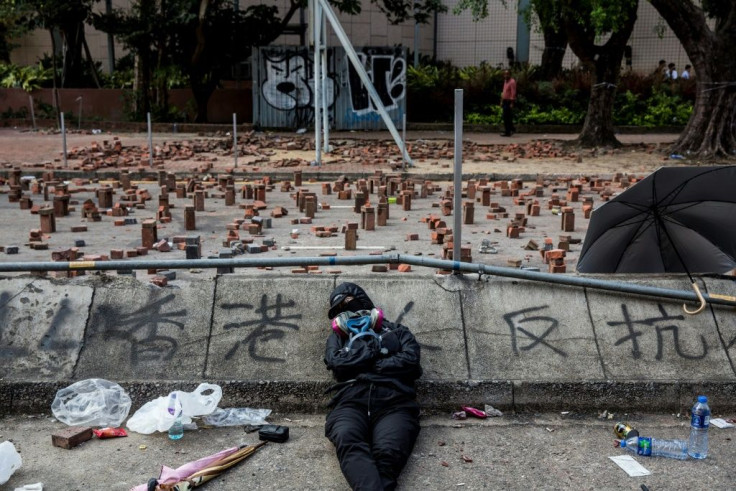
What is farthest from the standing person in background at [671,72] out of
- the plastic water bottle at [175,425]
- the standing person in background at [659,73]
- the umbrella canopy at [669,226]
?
the plastic water bottle at [175,425]

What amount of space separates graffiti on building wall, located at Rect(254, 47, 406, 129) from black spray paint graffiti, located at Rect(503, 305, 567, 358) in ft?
68.2

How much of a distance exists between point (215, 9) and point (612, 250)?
2191cm

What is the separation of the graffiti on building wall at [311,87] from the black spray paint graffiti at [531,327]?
20800 mm

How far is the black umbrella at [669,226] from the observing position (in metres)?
5.98

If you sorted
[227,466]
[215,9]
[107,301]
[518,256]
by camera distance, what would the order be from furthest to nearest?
1. [215,9]
2. [518,256]
3. [107,301]
4. [227,466]

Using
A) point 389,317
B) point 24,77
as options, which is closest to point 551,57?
point 24,77

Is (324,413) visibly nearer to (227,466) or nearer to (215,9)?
(227,466)

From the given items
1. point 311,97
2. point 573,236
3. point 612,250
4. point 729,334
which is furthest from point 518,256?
point 311,97

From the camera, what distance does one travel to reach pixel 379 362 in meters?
5.21

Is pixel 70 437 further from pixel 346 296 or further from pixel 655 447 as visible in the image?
pixel 655 447

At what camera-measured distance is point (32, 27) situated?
26.9 metres

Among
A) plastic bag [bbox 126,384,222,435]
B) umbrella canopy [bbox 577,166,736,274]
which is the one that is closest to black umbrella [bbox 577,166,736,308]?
umbrella canopy [bbox 577,166,736,274]

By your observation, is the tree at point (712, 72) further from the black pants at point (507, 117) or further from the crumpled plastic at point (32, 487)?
the crumpled plastic at point (32, 487)

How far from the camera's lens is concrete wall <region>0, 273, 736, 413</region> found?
219 inches
